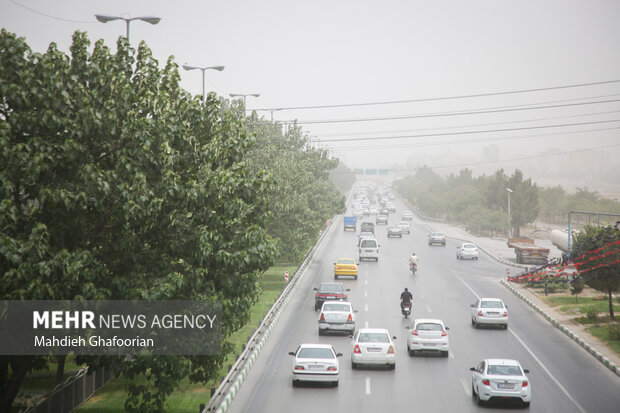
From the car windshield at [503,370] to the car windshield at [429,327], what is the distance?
708cm

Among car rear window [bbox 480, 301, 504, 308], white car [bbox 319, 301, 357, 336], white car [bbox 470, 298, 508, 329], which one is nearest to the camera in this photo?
white car [bbox 319, 301, 357, 336]

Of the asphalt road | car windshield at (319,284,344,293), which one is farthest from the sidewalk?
car windshield at (319,284,344,293)

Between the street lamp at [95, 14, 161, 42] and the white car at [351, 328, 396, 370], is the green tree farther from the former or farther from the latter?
the street lamp at [95, 14, 161, 42]

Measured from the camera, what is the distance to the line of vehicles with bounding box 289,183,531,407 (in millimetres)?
20516

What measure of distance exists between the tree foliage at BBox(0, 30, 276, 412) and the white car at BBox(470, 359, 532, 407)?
292 inches

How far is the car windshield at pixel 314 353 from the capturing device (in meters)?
23.0

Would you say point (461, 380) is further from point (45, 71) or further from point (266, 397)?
point (45, 71)

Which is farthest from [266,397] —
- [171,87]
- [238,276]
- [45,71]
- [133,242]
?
[45,71]

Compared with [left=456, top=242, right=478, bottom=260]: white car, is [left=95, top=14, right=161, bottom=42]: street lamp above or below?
above

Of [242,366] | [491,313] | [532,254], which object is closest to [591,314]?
[491,313]

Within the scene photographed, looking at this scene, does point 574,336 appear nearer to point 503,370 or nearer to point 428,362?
point 428,362

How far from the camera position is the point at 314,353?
23.2 metres

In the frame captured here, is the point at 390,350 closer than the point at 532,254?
Yes

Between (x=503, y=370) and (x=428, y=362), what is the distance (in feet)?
21.8
